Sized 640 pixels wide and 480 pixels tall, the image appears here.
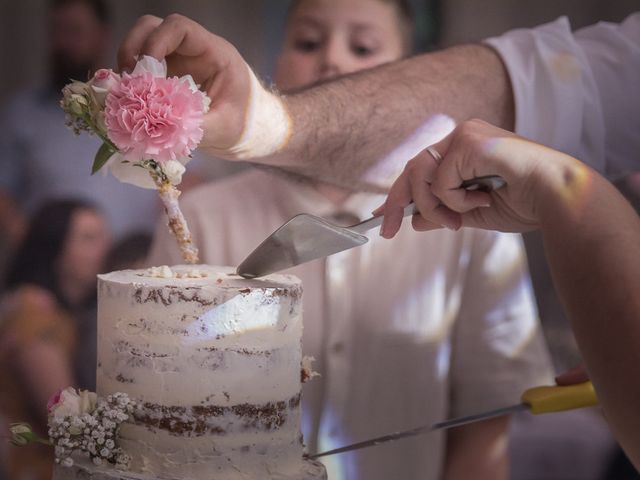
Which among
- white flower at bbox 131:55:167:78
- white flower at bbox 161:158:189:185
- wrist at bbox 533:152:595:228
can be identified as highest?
white flower at bbox 131:55:167:78

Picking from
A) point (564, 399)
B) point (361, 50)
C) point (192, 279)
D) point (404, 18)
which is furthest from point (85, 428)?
point (404, 18)

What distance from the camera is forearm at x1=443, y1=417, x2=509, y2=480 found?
184 cm

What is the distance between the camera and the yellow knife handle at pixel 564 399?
103 cm

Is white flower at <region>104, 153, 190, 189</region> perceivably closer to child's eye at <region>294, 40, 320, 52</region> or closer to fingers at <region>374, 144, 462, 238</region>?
fingers at <region>374, 144, 462, 238</region>

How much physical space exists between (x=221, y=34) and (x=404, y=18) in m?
0.52

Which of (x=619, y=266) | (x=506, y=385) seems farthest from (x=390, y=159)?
(x=619, y=266)

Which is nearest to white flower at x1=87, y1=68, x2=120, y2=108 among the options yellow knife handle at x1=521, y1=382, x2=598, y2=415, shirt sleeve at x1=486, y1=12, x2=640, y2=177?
yellow knife handle at x1=521, y1=382, x2=598, y2=415

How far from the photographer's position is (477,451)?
73.3 inches

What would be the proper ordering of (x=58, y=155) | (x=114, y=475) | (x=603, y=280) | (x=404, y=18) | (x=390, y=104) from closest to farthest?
(x=603, y=280), (x=114, y=475), (x=390, y=104), (x=404, y=18), (x=58, y=155)

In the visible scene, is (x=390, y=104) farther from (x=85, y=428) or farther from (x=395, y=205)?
(x=85, y=428)

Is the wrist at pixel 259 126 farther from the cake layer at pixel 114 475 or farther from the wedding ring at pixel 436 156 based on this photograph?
the cake layer at pixel 114 475

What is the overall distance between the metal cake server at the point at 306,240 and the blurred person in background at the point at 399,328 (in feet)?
2.73

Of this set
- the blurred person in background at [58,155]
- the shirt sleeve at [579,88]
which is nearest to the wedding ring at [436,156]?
the shirt sleeve at [579,88]

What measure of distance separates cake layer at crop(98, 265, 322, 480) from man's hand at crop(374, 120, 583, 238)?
165 mm
